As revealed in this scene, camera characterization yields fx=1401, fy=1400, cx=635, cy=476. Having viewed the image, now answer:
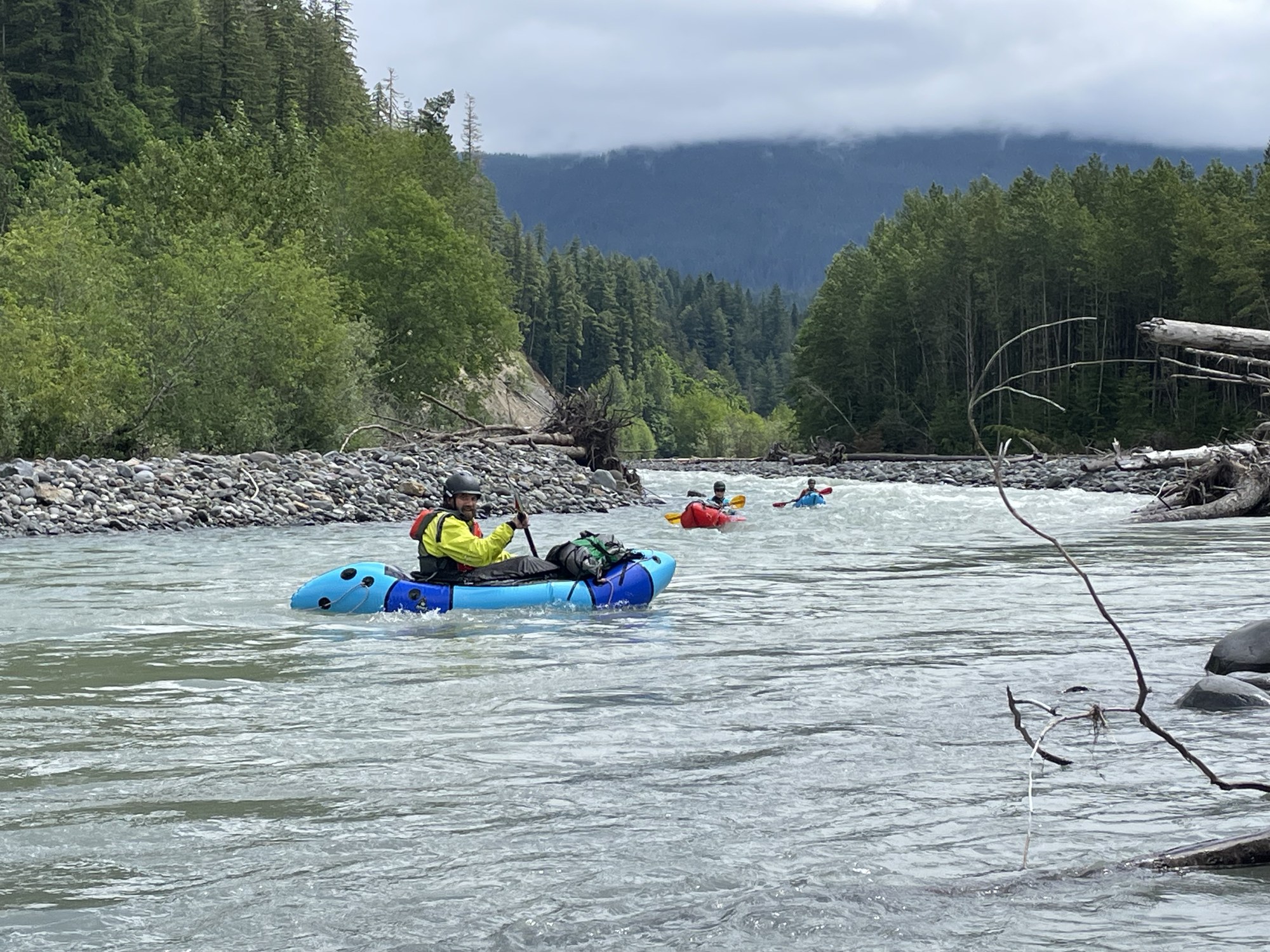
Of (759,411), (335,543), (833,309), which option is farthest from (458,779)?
(759,411)

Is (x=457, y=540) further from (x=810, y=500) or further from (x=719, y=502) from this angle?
(x=810, y=500)

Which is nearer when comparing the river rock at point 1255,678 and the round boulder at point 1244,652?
the river rock at point 1255,678

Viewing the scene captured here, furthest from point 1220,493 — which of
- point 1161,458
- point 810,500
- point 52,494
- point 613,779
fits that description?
point 613,779

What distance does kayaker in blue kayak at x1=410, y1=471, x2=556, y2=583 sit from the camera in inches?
455

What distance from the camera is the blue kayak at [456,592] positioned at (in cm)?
1142

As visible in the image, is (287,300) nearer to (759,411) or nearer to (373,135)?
(373,135)

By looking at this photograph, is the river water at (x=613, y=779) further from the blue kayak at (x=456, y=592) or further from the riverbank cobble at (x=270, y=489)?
the riverbank cobble at (x=270, y=489)

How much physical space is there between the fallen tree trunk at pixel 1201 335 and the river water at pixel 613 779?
6.56 ft

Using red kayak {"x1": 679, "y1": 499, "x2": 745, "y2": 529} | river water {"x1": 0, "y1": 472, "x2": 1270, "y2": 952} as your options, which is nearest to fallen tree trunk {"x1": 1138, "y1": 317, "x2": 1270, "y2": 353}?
river water {"x1": 0, "y1": 472, "x2": 1270, "y2": 952}

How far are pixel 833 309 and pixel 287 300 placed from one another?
48380 millimetres

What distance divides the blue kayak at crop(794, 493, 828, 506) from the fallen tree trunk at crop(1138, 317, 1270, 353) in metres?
19.2

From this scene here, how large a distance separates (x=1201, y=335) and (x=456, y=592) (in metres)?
5.95

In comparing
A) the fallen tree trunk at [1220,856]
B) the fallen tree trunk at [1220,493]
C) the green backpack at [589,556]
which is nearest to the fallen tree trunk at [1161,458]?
the fallen tree trunk at [1220,493]

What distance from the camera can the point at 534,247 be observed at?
409 ft
